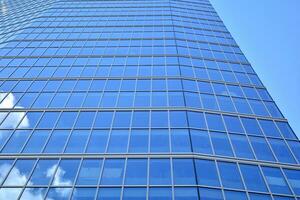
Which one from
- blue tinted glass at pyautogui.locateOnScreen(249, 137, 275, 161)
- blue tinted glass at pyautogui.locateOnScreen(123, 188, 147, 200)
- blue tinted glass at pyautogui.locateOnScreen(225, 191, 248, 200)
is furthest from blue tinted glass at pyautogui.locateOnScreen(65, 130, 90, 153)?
blue tinted glass at pyautogui.locateOnScreen(249, 137, 275, 161)

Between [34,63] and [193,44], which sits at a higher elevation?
[193,44]

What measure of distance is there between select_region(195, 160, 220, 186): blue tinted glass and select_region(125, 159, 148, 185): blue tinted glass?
2.56m


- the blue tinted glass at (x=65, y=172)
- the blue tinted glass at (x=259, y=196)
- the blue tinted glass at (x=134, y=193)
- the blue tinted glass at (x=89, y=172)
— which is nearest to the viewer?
the blue tinted glass at (x=134, y=193)

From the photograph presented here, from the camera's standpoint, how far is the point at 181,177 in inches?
701

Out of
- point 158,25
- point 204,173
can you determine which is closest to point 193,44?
point 158,25

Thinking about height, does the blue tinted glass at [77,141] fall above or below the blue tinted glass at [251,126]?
below

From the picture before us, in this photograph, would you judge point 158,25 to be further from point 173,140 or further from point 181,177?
point 181,177

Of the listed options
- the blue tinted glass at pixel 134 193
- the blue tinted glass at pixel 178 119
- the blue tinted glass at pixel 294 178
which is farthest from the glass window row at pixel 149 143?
the blue tinted glass at pixel 134 193

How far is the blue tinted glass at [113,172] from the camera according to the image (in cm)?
1777

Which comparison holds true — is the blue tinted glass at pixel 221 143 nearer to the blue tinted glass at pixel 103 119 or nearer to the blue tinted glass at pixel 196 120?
the blue tinted glass at pixel 196 120

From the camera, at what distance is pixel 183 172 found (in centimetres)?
1822

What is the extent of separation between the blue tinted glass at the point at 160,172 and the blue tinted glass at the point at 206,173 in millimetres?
1430

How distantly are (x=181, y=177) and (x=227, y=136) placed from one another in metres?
4.88

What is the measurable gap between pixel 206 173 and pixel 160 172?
2190 millimetres
